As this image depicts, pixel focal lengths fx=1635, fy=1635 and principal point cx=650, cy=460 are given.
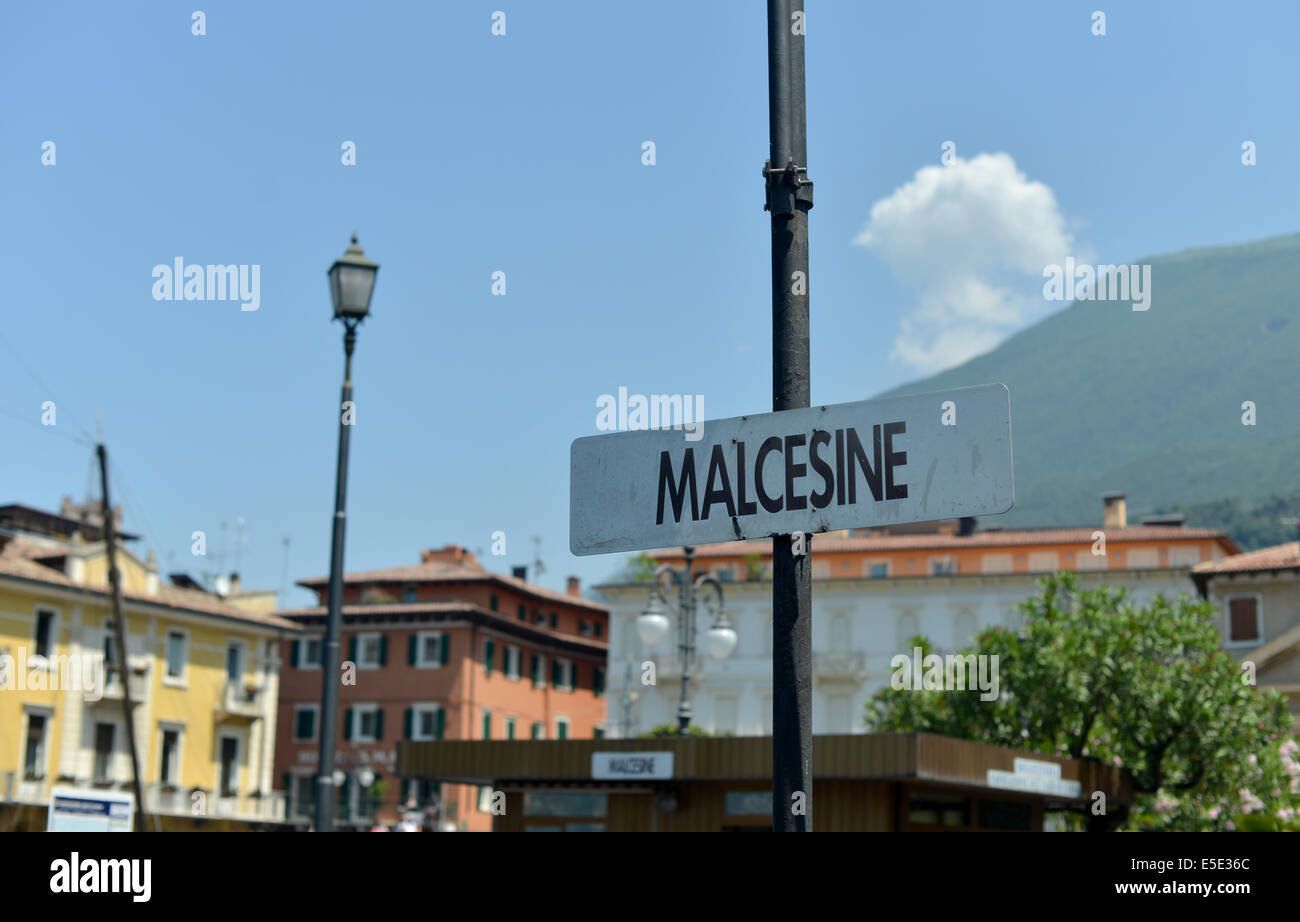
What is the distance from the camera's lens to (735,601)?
79000 millimetres

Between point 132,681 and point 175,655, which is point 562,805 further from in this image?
point 175,655

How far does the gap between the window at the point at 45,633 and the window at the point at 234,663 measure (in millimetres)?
8912

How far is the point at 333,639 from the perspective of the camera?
15148 mm

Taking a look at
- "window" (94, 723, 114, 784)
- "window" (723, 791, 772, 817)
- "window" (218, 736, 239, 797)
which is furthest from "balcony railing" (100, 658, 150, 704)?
"window" (723, 791, 772, 817)

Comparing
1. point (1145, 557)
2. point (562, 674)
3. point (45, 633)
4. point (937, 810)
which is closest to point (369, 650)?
point (562, 674)

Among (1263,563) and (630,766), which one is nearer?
(630,766)

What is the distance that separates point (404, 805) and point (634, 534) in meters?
62.2

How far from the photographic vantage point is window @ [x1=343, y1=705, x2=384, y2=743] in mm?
74812

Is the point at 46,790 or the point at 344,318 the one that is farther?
the point at 46,790

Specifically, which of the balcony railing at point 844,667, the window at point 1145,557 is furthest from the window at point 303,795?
the window at point 1145,557

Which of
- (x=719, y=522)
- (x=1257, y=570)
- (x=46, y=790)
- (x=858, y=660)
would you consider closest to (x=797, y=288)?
(x=719, y=522)

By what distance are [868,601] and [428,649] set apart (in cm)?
2067
